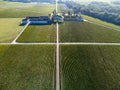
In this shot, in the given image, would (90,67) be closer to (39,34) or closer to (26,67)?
(26,67)

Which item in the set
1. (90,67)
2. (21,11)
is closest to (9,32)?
(90,67)

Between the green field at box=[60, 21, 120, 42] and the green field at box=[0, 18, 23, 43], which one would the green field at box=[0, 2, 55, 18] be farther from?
the green field at box=[60, 21, 120, 42]

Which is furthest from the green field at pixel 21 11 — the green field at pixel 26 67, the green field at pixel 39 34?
the green field at pixel 26 67

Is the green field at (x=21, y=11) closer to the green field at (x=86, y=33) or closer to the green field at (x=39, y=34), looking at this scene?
the green field at (x=39, y=34)

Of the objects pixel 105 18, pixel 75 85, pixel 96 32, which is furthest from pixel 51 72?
pixel 105 18

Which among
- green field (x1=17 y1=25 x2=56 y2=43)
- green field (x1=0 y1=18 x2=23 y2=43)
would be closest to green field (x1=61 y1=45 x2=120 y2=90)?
green field (x1=17 y1=25 x2=56 y2=43)

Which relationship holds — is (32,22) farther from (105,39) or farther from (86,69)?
A: (86,69)

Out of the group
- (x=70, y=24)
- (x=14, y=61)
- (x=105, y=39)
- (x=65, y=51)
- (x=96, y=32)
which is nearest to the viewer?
(x=14, y=61)
